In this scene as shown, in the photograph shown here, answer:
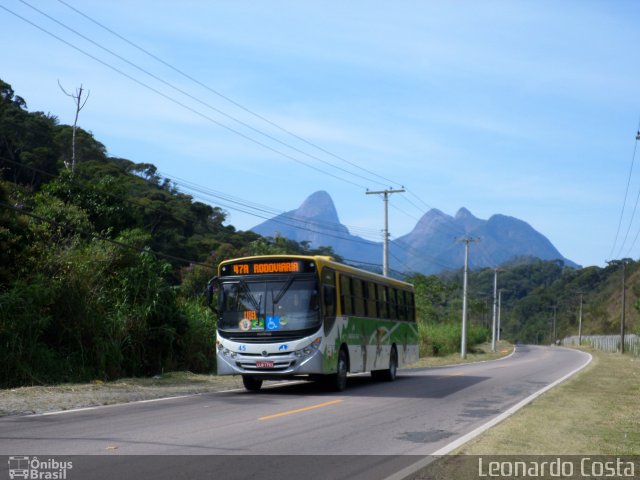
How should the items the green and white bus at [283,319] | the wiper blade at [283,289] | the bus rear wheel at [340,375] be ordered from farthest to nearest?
the bus rear wheel at [340,375], the wiper blade at [283,289], the green and white bus at [283,319]

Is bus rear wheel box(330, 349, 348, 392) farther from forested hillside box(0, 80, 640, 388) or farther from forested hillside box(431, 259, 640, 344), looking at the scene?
forested hillside box(431, 259, 640, 344)

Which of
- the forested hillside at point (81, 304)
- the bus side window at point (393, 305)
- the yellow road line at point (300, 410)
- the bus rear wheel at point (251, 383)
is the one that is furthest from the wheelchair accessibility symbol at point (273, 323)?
the bus side window at point (393, 305)

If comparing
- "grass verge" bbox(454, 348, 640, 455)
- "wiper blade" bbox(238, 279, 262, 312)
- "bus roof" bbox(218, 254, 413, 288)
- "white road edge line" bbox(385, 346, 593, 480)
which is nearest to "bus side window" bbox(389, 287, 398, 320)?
"bus roof" bbox(218, 254, 413, 288)

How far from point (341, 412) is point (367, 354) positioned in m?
7.57

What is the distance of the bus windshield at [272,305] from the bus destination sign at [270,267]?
0.18 meters

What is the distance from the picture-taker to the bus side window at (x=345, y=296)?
19672 mm

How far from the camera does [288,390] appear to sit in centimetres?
1952

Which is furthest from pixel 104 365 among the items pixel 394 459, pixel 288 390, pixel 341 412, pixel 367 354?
pixel 394 459

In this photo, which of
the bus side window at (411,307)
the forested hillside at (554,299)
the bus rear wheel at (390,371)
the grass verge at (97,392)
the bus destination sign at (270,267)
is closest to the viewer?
the grass verge at (97,392)

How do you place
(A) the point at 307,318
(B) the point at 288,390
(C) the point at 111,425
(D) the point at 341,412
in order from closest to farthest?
(C) the point at 111,425
(D) the point at 341,412
(A) the point at 307,318
(B) the point at 288,390

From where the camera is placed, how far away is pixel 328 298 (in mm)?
18250

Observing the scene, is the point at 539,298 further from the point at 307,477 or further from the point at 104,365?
the point at 307,477

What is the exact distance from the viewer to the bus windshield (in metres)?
17.8

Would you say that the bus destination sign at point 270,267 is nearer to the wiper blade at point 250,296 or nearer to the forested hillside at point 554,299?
the wiper blade at point 250,296
